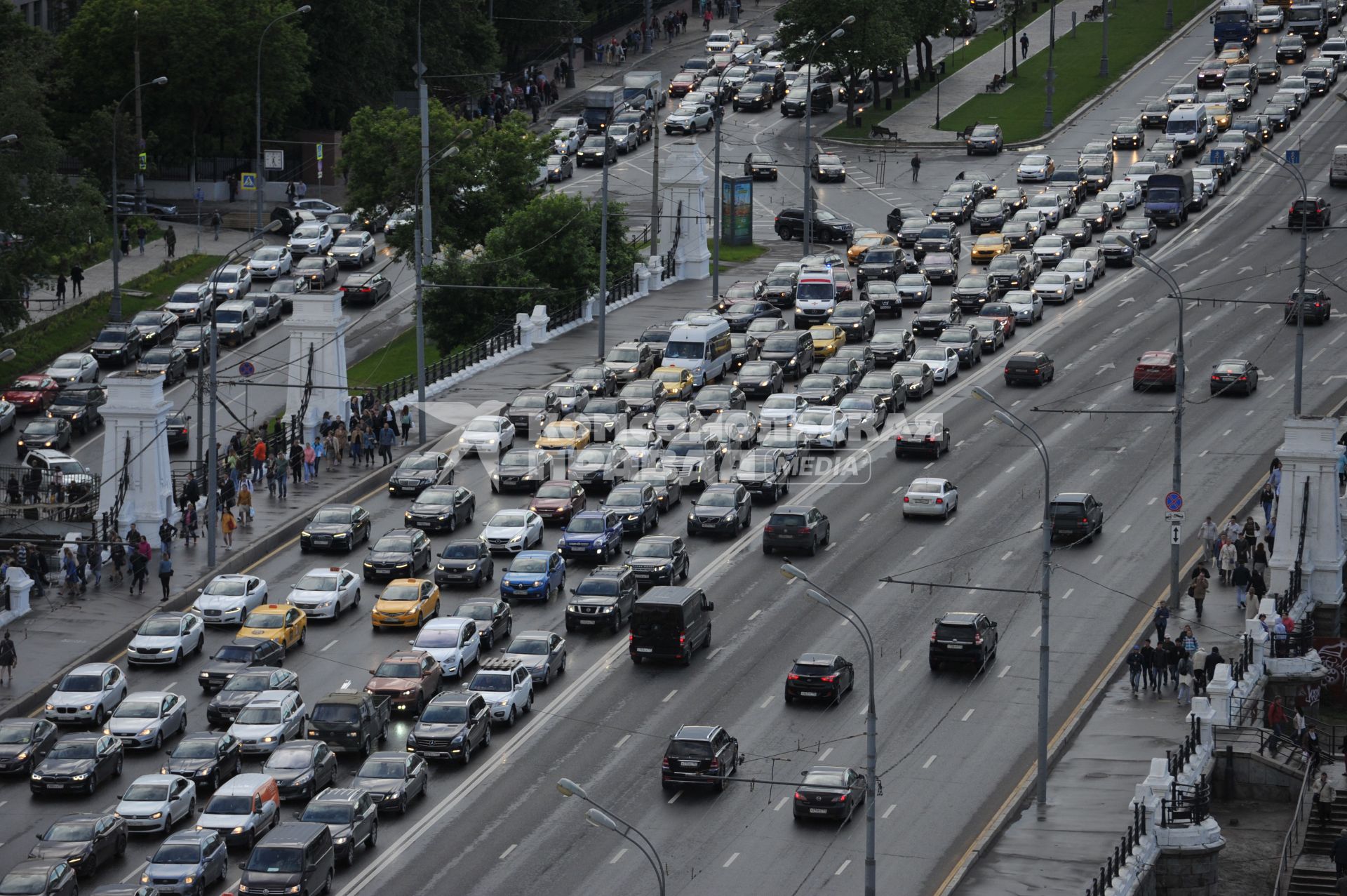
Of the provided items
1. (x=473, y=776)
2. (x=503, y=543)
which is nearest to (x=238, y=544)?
(x=503, y=543)

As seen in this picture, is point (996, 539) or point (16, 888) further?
point (996, 539)

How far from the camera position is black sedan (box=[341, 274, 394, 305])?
100438mm

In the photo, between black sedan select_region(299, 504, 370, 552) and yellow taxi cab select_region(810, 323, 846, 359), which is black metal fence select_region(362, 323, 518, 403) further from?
black sedan select_region(299, 504, 370, 552)

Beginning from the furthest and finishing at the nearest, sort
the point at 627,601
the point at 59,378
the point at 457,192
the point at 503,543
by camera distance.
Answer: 1. the point at 457,192
2. the point at 59,378
3. the point at 503,543
4. the point at 627,601

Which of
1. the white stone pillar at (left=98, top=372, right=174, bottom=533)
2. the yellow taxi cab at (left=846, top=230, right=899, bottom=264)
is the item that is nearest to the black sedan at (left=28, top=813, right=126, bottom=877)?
the white stone pillar at (left=98, top=372, right=174, bottom=533)

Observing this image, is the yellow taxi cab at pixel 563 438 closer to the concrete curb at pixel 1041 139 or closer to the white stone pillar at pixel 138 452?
the white stone pillar at pixel 138 452

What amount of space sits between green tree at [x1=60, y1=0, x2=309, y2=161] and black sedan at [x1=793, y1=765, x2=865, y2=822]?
7114 centimetres

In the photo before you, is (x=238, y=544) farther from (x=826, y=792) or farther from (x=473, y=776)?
(x=826, y=792)

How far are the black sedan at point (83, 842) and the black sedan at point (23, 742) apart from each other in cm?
443

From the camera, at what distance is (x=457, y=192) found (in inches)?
4163

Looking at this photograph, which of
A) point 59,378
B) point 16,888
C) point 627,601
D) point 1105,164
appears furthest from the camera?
point 1105,164

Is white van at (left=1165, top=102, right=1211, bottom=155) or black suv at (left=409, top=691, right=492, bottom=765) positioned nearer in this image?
black suv at (left=409, top=691, right=492, bottom=765)

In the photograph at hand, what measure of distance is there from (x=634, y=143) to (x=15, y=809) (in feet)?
256

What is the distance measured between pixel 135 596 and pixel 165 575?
5.11ft
